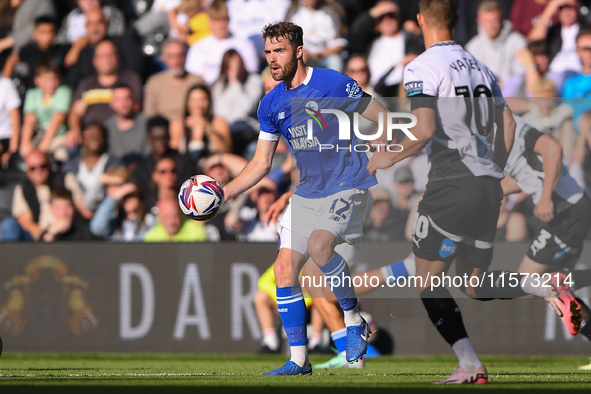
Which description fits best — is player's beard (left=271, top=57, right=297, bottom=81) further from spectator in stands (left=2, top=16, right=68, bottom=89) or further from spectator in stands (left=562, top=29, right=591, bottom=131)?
spectator in stands (left=2, top=16, right=68, bottom=89)

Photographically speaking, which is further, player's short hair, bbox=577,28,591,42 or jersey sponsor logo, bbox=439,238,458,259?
player's short hair, bbox=577,28,591,42

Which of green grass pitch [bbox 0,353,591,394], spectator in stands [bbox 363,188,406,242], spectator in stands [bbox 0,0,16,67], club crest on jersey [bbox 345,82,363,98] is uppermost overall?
spectator in stands [bbox 0,0,16,67]

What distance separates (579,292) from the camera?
802 centimetres

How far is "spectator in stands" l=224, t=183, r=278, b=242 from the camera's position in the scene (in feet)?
31.2

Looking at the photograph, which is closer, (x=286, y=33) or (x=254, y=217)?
(x=286, y=33)

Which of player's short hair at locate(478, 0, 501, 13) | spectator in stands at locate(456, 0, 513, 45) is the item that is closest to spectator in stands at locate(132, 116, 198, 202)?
spectator in stands at locate(456, 0, 513, 45)

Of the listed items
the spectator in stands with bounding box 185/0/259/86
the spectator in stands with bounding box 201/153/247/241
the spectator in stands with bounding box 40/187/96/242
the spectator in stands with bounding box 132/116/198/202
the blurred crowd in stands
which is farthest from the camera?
the spectator in stands with bounding box 185/0/259/86

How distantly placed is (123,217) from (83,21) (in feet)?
13.1

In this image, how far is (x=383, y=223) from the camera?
7.27 metres

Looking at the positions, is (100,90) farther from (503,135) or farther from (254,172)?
(503,135)

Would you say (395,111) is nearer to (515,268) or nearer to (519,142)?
(519,142)

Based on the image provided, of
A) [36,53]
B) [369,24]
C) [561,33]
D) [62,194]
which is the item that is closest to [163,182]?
[62,194]

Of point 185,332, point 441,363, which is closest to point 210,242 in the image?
point 185,332

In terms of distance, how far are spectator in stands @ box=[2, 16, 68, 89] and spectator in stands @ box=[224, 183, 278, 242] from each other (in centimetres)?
404
